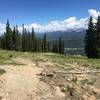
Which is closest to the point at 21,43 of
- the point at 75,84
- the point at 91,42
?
the point at 91,42

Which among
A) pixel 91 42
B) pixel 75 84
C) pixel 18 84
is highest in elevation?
pixel 91 42

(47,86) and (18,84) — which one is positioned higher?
(18,84)

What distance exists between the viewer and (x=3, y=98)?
1586 centimetres

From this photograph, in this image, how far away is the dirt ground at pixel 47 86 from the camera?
54.7 feet

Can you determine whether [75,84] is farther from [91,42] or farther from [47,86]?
[91,42]

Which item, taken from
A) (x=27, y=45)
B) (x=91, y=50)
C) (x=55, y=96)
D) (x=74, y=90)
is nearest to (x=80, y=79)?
(x=74, y=90)

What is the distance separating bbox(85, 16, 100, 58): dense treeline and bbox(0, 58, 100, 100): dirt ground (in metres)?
50.5

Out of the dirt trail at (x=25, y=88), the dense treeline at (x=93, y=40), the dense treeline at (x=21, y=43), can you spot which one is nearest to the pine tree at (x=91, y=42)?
the dense treeline at (x=93, y=40)

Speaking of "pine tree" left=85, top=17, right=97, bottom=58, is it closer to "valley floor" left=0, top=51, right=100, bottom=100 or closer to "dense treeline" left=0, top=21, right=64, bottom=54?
"dense treeline" left=0, top=21, right=64, bottom=54

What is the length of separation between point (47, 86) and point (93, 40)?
188 feet

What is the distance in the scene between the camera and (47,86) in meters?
18.2

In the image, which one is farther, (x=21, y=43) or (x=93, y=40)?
(x=21, y=43)

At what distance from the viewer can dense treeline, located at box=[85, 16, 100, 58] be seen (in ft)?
236

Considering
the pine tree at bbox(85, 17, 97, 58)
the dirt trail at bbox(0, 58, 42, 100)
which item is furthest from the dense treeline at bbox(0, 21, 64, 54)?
the dirt trail at bbox(0, 58, 42, 100)
